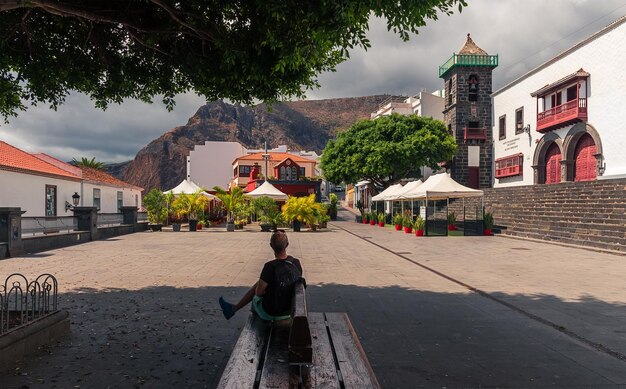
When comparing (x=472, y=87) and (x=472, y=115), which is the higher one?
(x=472, y=87)

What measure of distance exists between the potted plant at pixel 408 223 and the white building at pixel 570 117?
11.3m

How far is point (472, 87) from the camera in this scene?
143 feet

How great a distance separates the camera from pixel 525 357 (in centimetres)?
490

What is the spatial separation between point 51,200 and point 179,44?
1087 inches

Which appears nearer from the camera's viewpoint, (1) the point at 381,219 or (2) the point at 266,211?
(2) the point at 266,211

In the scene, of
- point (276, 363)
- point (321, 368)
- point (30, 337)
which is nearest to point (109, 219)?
point (30, 337)

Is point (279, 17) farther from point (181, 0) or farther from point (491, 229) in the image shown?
point (491, 229)

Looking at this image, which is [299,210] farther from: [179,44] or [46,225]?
[179,44]

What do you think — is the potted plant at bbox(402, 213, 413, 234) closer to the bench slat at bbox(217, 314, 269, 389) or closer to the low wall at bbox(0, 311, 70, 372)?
the low wall at bbox(0, 311, 70, 372)

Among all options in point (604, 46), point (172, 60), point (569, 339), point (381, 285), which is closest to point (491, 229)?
point (604, 46)

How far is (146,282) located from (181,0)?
6053mm

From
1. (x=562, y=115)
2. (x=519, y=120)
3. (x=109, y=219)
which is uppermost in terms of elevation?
(x=519, y=120)

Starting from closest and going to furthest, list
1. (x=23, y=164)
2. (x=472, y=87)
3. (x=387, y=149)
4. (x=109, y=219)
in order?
1. (x=109, y=219)
2. (x=23, y=164)
3. (x=387, y=149)
4. (x=472, y=87)

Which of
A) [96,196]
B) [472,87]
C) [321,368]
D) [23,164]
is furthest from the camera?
[472,87]
